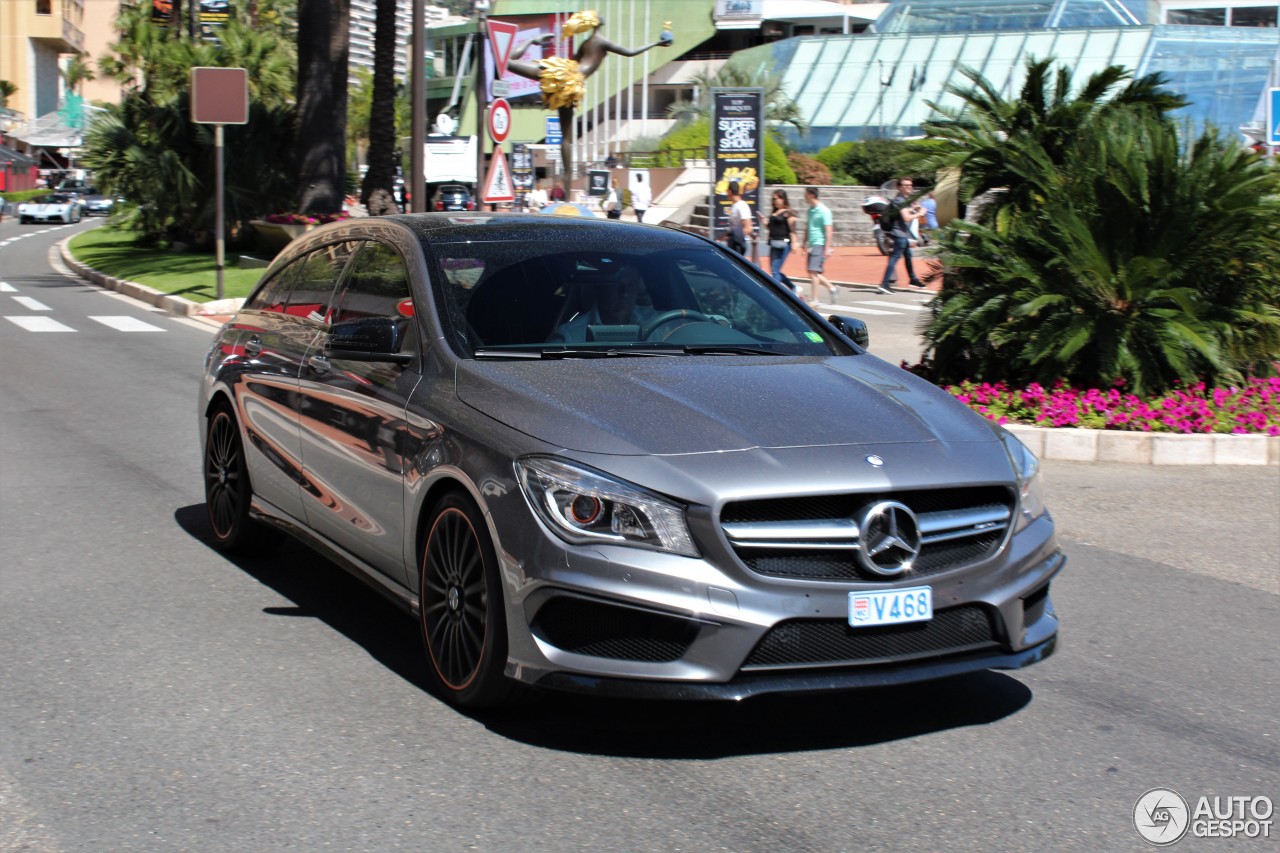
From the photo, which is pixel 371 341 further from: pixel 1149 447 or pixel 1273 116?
pixel 1273 116

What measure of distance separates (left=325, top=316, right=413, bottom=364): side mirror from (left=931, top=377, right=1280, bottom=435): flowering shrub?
20.9 feet

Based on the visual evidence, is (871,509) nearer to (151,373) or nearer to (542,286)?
(542,286)

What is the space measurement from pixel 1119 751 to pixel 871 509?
46.4 inches

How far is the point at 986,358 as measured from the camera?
39.0ft

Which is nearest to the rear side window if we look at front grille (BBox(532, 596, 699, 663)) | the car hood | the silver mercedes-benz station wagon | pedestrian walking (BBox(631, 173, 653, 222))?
the silver mercedes-benz station wagon

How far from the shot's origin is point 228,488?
726 centimetres

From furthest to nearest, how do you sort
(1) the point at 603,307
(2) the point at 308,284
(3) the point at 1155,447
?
(3) the point at 1155,447 < (2) the point at 308,284 < (1) the point at 603,307

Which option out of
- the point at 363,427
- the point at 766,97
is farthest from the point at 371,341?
the point at 766,97

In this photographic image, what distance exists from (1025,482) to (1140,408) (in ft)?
21.1

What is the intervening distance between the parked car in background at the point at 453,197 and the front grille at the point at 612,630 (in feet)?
147

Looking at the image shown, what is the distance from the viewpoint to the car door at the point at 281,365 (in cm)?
641

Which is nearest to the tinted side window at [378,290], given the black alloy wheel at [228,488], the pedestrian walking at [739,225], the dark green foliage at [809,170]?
the black alloy wheel at [228,488]

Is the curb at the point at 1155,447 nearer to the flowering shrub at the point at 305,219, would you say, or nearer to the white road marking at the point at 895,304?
the white road marking at the point at 895,304

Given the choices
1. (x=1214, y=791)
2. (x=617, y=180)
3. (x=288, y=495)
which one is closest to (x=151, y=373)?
(x=288, y=495)
